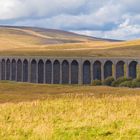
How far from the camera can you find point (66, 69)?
357 ft

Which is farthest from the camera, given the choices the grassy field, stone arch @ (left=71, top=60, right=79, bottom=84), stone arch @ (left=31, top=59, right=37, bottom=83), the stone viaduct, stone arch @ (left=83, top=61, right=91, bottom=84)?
stone arch @ (left=31, top=59, right=37, bottom=83)

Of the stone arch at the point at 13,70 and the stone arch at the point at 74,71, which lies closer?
the stone arch at the point at 74,71

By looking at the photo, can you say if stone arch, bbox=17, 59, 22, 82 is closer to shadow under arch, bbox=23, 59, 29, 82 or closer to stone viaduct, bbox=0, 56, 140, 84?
stone viaduct, bbox=0, 56, 140, 84

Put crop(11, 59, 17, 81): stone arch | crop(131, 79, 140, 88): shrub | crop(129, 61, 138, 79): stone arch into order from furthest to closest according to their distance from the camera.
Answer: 1. crop(11, 59, 17, 81): stone arch
2. crop(129, 61, 138, 79): stone arch
3. crop(131, 79, 140, 88): shrub

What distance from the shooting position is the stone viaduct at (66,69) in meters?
92.5

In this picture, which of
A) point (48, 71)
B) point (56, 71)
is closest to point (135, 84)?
point (56, 71)

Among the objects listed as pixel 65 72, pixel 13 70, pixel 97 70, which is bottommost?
pixel 65 72

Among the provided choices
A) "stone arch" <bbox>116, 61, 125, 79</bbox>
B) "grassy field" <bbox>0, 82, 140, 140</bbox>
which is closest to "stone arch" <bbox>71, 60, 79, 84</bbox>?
"stone arch" <bbox>116, 61, 125, 79</bbox>

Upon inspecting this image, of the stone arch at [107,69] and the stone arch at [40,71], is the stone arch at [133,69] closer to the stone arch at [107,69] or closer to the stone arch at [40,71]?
the stone arch at [107,69]

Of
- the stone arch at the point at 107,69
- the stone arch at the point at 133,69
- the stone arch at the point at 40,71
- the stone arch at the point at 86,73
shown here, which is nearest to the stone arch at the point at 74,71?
the stone arch at the point at 86,73

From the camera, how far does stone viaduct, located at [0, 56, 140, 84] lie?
92.5 m

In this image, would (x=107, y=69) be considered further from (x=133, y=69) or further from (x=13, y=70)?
(x=13, y=70)

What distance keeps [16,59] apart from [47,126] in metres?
118

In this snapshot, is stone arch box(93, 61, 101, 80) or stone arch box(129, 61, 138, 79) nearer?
stone arch box(129, 61, 138, 79)
